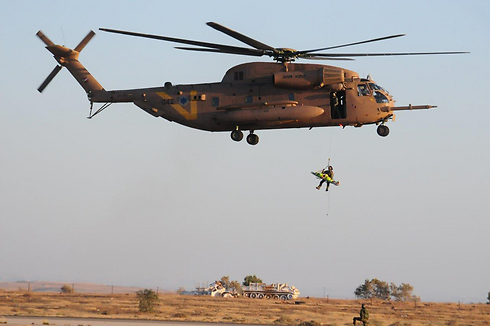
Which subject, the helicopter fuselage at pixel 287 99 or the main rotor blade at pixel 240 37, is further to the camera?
the helicopter fuselage at pixel 287 99

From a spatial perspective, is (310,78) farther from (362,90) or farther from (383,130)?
(383,130)

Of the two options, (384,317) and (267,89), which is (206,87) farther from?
(384,317)

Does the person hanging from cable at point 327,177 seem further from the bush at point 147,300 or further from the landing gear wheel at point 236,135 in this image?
the bush at point 147,300

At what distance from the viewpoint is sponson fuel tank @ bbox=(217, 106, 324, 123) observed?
33.9 m

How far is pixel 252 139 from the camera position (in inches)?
1423

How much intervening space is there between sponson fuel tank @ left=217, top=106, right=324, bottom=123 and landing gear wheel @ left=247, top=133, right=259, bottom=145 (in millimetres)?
1642

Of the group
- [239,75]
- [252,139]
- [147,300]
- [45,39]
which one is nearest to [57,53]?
[45,39]

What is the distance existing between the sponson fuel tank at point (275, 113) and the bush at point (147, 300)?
1073 inches

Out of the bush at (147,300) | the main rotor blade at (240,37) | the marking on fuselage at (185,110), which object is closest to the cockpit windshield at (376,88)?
the main rotor blade at (240,37)

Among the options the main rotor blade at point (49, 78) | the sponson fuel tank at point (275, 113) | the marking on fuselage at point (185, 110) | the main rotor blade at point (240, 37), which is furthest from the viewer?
the main rotor blade at point (49, 78)

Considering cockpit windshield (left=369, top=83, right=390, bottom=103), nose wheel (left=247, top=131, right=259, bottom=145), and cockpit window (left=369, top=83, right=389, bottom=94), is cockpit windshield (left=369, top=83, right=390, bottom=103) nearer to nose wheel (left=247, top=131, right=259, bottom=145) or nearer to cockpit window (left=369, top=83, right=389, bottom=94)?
cockpit window (left=369, top=83, right=389, bottom=94)

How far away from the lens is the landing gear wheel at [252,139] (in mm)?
36156

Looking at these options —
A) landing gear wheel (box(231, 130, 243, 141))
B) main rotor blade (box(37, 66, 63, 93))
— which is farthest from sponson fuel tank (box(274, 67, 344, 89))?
main rotor blade (box(37, 66, 63, 93))

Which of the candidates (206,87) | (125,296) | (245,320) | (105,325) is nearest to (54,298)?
(125,296)
